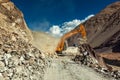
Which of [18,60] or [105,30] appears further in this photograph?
[105,30]

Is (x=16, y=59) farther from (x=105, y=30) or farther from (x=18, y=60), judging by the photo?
(x=105, y=30)

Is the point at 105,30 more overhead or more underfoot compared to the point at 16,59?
more overhead

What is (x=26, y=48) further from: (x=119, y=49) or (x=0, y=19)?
(x=119, y=49)

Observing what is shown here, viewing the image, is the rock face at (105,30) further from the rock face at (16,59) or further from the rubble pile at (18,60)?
the rubble pile at (18,60)

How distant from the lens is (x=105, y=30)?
162625 mm

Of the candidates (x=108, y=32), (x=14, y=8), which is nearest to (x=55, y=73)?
(x=14, y=8)

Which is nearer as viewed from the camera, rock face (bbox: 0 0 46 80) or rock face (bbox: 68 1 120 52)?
rock face (bbox: 0 0 46 80)

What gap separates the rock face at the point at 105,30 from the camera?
12531cm

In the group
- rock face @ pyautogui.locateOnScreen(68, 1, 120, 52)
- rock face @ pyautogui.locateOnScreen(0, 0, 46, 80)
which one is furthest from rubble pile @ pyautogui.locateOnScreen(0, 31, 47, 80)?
rock face @ pyautogui.locateOnScreen(68, 1, 120, 52)

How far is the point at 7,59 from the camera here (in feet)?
54.1

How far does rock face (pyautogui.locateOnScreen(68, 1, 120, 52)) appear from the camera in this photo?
12531 centimetres

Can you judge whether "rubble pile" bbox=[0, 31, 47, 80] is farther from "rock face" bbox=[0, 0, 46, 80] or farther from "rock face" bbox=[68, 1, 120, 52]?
"rock face" bbox=[68, 1, 120, 52]

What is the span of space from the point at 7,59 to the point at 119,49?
310 ft

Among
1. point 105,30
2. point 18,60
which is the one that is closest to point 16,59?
point 18,60
